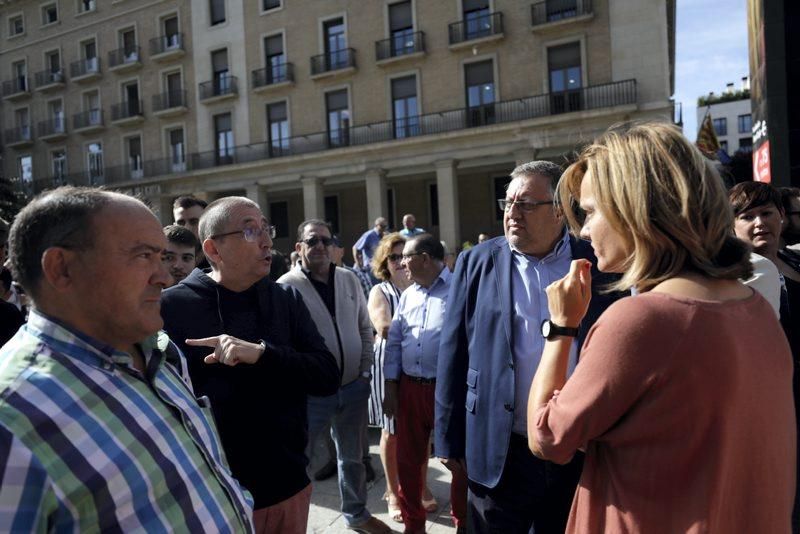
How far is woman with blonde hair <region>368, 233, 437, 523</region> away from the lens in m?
3.82

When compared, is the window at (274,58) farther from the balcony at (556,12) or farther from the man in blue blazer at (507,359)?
the man in blue blazer at (507,359)

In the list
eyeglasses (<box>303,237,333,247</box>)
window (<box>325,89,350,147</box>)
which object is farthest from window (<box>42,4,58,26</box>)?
eyeglasses (<box>303,237,333,247</box>)

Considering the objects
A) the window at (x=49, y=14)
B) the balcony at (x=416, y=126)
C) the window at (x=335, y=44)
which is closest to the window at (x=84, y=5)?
the window at (x=49, y=14)

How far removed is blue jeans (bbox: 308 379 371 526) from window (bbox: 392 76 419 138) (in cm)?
1873

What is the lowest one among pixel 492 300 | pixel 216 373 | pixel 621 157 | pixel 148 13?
pixel 216 373

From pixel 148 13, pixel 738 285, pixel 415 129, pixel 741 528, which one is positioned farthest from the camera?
pixel 148 13

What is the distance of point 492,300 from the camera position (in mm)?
2434

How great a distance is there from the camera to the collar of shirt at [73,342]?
122cm

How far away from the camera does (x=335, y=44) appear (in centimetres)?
2325

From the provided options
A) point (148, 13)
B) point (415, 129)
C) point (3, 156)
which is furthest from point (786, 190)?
point (3, 156)

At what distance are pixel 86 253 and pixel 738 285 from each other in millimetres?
1531

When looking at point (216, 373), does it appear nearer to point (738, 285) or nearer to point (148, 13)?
point (738, 285)

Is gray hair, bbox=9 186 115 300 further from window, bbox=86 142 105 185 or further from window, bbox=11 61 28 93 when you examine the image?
window, bbox=11 61 28 93

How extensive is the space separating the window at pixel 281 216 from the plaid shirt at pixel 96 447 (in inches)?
1056
